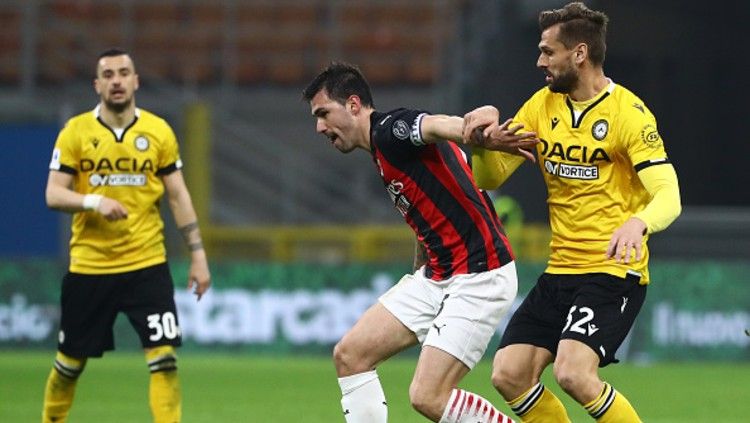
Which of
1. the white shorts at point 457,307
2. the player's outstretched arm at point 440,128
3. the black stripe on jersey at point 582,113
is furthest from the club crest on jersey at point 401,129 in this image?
the black stripe on jersey at point 582,113

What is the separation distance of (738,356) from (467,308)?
1116cm

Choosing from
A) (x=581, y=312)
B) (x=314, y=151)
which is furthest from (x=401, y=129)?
(x=314, y=151)

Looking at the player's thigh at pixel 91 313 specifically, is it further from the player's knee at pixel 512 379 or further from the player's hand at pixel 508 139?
the player's hand at pixel 508 139

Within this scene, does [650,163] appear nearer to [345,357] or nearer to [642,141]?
[642,141]

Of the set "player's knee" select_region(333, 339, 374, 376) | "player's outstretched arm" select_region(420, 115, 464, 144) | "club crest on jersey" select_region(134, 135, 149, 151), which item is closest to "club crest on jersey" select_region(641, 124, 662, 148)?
"player's outstretched arm" select_region(420, 115, 464, 144)

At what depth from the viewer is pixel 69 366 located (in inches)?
381

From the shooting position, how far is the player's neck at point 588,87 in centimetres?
775

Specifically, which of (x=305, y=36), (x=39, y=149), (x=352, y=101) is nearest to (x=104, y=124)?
(x=352, y=101)

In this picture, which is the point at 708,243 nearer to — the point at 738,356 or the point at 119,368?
the point at 738,356

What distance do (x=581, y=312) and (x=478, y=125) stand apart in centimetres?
119

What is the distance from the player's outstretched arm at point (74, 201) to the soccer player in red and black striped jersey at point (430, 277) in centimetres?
200

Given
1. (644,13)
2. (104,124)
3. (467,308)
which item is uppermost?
(644,13)

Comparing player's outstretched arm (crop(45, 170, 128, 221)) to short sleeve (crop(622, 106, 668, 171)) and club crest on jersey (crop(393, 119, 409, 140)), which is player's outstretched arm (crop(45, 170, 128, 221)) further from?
short sleeve (crop(622, 106, 668, 171))

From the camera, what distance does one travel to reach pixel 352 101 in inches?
301
